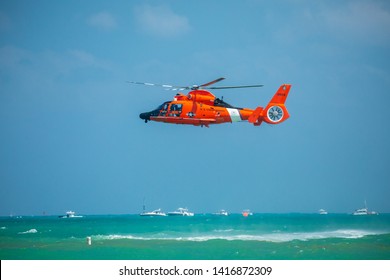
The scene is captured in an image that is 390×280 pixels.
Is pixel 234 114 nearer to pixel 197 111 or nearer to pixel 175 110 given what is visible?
pixel 197 111

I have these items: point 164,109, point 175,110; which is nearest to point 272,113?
point 175,110

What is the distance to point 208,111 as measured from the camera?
67.9 ft

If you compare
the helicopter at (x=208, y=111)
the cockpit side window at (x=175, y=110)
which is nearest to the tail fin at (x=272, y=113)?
the helicopter at (x=208, y=111)

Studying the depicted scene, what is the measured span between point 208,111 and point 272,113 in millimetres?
2373

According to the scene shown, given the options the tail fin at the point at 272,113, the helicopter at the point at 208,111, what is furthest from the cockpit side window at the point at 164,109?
the tail fin at the point at 272,113

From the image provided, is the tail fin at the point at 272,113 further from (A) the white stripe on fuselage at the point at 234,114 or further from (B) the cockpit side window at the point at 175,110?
(B) the cockpit side window at the point at 175,110

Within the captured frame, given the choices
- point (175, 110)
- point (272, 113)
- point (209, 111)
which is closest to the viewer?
point (175, 110)

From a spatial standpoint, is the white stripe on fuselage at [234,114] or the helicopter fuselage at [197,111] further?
the white stripe on fuselage at [234,114]

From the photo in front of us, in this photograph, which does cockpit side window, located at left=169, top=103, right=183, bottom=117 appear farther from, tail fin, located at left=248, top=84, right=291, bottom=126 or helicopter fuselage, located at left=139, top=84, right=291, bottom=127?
tail fin, located at left=248, top=84, right=291, bottom=126

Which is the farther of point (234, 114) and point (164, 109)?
point (234, 114)

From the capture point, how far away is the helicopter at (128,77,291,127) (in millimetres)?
20500

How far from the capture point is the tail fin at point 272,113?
822 inches

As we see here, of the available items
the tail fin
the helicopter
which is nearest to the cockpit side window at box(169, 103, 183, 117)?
the helicopter
